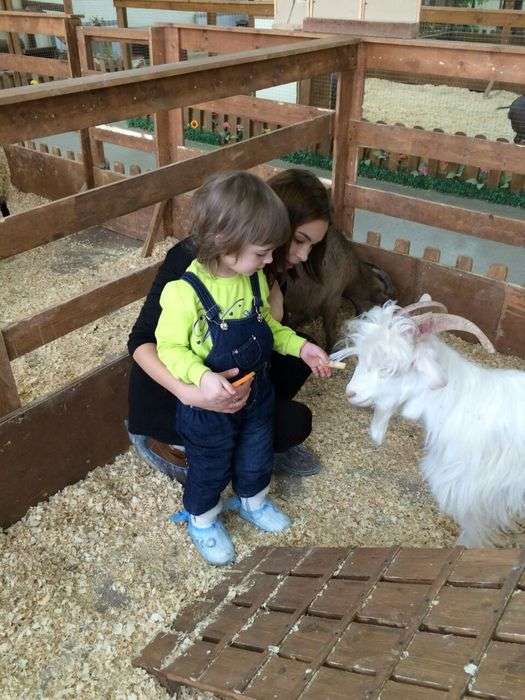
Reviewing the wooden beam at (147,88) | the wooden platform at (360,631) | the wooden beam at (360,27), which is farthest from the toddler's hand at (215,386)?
the wooden beam at (360,27)

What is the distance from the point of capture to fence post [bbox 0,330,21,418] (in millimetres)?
2254

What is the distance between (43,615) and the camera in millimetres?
2123

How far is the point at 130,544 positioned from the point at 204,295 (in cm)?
111

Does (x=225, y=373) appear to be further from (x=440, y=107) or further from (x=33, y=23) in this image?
(x=440, y=107)

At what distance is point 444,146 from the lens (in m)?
3.42

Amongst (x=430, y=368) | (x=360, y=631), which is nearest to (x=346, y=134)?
(x=430, y=368)

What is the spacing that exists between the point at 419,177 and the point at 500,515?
484cm

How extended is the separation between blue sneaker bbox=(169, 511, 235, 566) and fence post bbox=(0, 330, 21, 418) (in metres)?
0.82

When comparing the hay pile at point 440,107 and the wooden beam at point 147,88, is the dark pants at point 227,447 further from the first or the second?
the hay pile at point 440,107

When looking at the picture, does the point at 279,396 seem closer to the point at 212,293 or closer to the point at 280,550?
the point at 280,550

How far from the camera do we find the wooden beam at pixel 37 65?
5.47 metres

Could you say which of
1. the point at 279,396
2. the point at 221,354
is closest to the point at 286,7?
the point at 279,396

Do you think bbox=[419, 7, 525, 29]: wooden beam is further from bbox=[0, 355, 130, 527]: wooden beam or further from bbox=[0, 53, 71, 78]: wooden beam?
bbox=[0, 355, 130, 527]: wooden beam

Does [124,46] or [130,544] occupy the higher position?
[124,46]
